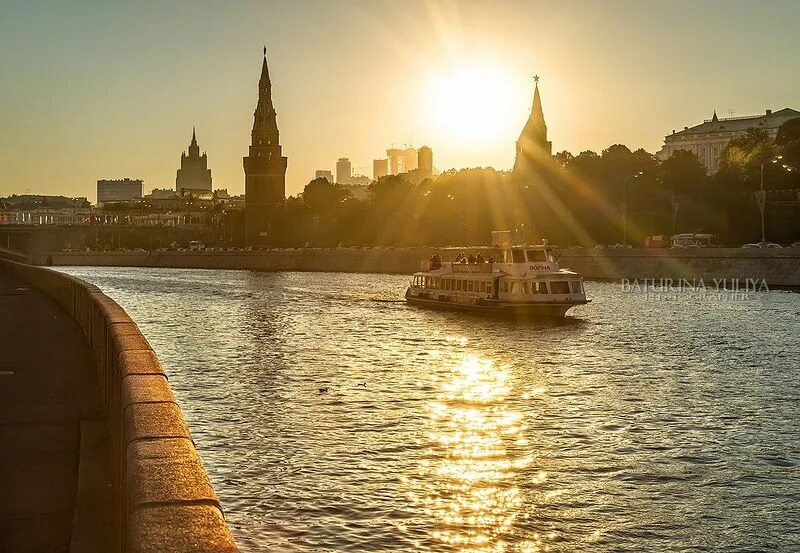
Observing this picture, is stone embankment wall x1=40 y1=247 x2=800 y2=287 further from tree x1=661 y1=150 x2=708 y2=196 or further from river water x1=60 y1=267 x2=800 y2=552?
tree x1=661 y1=150 x2=708 y2=196

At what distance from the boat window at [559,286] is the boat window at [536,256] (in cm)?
173

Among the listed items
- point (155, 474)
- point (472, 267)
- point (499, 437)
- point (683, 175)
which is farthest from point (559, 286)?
point (683, 175)

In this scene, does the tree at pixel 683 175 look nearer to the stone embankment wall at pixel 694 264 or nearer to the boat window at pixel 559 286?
the stone embankment wall at pixel 694 264

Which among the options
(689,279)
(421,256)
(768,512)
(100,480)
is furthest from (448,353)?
(421,256)

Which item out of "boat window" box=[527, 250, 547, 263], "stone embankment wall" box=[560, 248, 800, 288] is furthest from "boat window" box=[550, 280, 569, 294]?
"stone embankment wall" box=[560, 248, 800, 288]

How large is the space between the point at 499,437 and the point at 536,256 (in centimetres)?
3760

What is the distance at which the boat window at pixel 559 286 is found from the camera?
58.8 meters

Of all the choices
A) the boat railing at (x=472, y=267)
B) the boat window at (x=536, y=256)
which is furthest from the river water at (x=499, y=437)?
the boat railing at (x=472, y=267)

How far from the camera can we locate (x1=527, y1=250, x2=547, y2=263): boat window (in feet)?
196

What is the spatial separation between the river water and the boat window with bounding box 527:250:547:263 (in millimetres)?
10357

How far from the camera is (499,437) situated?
906 inches

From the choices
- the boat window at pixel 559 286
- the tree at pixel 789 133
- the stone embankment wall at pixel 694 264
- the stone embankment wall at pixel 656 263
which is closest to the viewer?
the boat window at pixel 559 286

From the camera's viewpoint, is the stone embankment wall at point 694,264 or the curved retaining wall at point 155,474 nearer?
the curved retaining wall at point 155,474

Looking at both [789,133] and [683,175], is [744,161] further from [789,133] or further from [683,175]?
[683,175]
